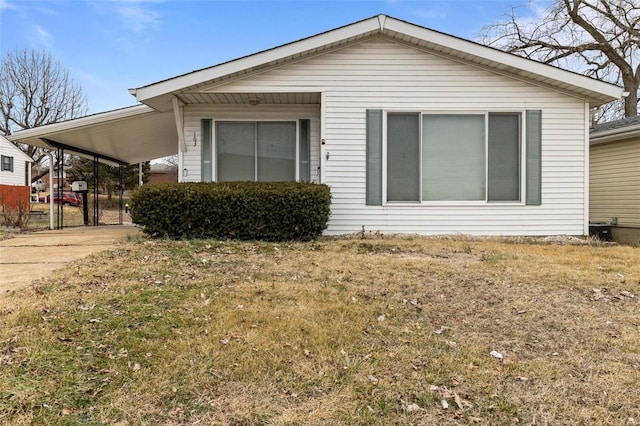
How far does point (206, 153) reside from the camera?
28.3 ft

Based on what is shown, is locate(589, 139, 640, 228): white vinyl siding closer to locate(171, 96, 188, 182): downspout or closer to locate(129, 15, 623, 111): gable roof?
locate(129, 15, 623, 111): gable roof

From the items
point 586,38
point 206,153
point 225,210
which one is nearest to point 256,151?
point 206,153

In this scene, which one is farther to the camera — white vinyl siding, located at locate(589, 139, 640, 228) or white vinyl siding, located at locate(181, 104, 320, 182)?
white vinyl siding, located at locate(589, 139, 640, 228)

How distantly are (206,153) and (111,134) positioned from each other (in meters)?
3.43

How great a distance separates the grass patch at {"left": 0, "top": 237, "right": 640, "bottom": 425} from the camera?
2258 millimetres

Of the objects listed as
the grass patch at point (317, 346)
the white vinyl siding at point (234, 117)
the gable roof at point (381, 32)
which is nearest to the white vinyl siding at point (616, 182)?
the gable roof at point (381, 32)

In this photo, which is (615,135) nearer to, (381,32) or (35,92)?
(381,32)

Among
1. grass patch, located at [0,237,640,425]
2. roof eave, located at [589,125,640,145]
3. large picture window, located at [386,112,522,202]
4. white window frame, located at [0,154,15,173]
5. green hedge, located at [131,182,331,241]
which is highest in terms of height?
white window frame, located at [0,154,15,173]

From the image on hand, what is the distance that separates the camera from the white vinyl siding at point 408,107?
26.2 feet

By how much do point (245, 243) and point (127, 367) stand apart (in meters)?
4.03

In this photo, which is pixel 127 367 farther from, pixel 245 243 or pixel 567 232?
pixel 567 232

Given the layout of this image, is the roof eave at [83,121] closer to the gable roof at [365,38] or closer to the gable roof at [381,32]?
the gable roof at [365,38]

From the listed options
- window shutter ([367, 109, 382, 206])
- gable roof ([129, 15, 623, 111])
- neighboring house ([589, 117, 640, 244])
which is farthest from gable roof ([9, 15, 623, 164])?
neighboring house ([589, 117, 640, 244])

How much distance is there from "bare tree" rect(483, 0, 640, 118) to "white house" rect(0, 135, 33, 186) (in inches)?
1055
